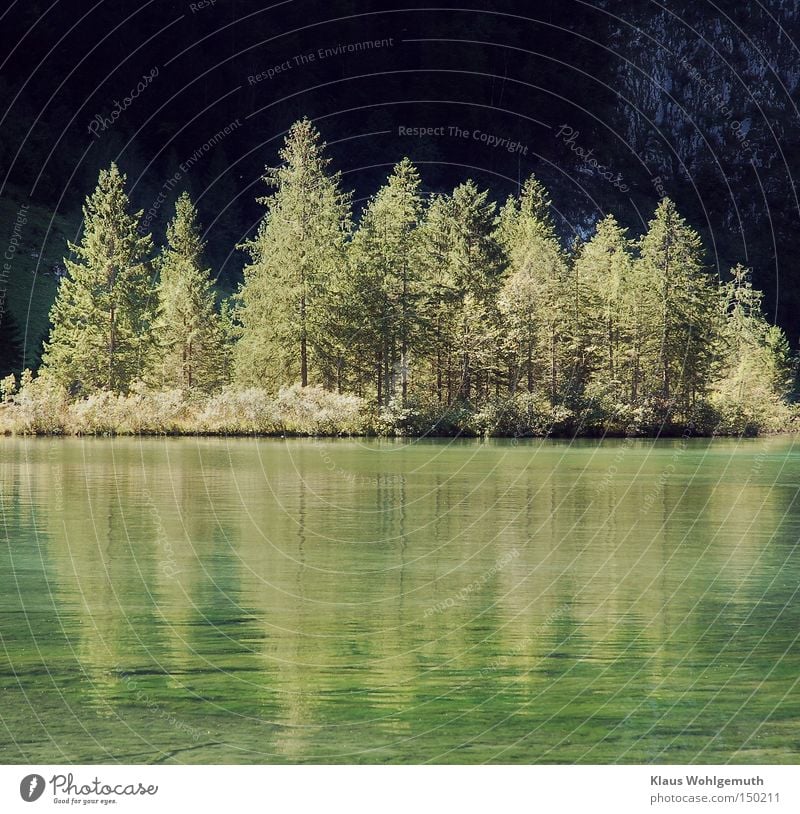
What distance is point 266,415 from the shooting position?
72688 mm

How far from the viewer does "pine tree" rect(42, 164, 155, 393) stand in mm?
78875

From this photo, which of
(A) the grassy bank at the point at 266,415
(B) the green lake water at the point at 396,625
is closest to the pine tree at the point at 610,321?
(A) the grassy bank at the point at 266,415

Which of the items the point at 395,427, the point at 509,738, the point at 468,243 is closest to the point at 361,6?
the point at 468,243

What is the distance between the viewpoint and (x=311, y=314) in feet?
260

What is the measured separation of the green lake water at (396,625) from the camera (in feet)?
45.5

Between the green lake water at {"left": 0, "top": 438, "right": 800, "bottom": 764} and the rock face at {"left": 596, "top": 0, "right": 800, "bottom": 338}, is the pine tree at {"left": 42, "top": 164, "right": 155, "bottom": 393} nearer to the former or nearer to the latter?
the green lake water at {"left": 0, "top": 438, "right": 800, "bottom": 764}

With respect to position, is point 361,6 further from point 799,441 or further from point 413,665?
point 413,665

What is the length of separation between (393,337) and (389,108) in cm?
7358

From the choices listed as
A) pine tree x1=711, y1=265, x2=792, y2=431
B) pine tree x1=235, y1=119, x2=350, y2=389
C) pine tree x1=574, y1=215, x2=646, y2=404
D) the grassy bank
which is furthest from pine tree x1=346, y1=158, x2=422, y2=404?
pine tree x1=711, y1=265, x2=792, y2=431

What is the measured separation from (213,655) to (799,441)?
59803mm

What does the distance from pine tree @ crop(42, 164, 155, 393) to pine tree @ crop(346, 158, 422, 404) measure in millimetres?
11531

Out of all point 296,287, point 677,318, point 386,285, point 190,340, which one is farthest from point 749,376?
point 190,340

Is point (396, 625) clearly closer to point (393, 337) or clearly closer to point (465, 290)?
point (393, 337)

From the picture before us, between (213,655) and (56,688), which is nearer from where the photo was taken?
(56,688)
